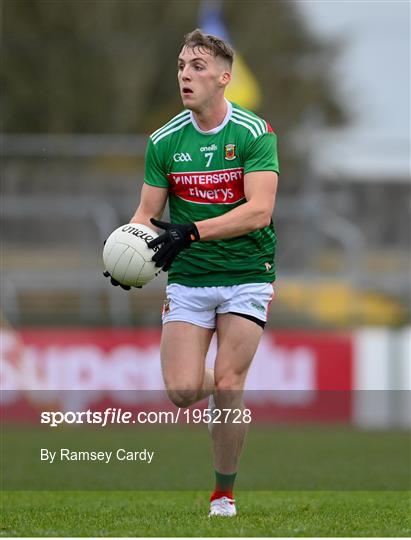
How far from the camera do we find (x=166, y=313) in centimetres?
722

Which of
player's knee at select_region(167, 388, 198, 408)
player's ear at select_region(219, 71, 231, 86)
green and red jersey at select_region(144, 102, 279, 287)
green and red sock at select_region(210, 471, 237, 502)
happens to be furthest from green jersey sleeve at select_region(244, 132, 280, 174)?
green and red sock at select_region(210, 471, 237, 502)

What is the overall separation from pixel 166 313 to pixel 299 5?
26903 millimetres

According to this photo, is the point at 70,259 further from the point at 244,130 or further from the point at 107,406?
the point at 244,130

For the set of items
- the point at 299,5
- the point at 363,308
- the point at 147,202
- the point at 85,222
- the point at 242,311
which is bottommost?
the point at 242,311

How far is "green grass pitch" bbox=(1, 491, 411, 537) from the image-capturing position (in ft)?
20.4

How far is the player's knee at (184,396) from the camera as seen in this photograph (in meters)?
6.99

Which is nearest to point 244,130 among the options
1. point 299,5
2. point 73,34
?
point 73,34

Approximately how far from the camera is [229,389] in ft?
23.1

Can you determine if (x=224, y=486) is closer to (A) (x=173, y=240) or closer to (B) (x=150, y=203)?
(A) (x=173, y=240)

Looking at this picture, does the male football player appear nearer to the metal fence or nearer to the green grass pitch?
the green grass pitch

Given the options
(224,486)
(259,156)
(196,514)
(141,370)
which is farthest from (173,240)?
(141,370)

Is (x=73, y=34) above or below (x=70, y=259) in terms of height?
above

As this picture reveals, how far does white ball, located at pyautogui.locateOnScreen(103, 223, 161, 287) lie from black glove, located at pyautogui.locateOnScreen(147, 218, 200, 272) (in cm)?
8

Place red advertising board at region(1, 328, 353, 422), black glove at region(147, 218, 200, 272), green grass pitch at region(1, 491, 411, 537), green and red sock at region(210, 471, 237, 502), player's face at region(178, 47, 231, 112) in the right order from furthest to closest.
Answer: red advertising board at region(1, 328, 353, 422)
green and red sock at region(210, 471, 237, 502)
player's face at region(178, 47, 231, 112)
black glove at region(147, 218, 200, 272)
green grass pitch at region(1, 491, 411, 537)
